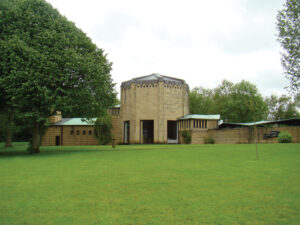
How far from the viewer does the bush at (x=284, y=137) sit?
33.6 meters

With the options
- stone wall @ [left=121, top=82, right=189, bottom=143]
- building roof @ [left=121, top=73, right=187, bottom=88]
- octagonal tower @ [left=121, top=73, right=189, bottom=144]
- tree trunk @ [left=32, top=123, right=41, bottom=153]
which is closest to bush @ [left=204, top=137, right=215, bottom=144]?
octagonal tower @ [left=121, top=73, right=189, bottom=144]

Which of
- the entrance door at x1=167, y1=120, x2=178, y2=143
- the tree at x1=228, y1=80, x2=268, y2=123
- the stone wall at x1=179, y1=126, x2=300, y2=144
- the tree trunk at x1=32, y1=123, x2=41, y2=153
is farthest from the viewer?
the tree at x1=228, y1=80, x2=268, y2=123

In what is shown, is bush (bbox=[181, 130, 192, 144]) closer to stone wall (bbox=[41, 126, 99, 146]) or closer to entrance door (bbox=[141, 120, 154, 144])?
entrance door (bbox=[141, 120, 154, 144])

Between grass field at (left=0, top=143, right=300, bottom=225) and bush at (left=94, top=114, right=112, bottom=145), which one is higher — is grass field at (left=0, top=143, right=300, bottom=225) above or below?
below

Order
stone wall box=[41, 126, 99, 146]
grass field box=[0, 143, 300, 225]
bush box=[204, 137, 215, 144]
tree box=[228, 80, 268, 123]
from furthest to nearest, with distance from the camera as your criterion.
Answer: tree box=[228, 80, 268, 123] < stone wall box=[41, 126, 99, 146] < bush box=[204, 137, 215, 144] < grass field box=[0, 143, 300, 225]

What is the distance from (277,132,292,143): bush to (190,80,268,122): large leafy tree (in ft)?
108

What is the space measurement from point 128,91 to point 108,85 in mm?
26016

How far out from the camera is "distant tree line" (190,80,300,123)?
226 ft

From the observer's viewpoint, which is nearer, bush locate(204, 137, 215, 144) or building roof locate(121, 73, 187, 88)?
bush locate(204, 137, 215, 144)

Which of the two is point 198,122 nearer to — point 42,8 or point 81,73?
point 81,73

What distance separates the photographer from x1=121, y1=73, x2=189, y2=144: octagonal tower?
171ft

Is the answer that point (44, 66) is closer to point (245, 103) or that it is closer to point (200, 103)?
point (245, 103)

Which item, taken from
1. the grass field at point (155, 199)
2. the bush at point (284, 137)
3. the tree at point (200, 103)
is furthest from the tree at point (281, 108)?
the grass field at point (155, 199)

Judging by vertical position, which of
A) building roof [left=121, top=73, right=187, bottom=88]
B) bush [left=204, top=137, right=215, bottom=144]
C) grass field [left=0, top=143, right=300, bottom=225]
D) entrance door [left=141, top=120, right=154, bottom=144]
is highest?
building roof [left=121, top=73, right=187, bottom=88]
